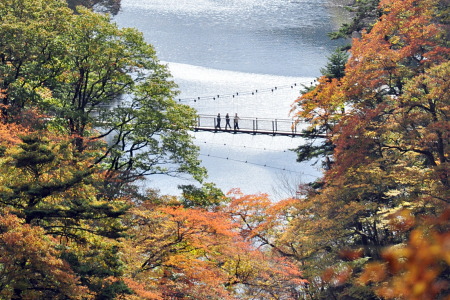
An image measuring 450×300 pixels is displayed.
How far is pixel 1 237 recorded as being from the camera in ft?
25.3

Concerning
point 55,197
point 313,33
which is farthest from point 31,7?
point 313,33

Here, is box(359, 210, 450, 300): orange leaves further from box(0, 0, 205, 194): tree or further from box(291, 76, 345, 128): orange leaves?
box(0, 0, 205, 194): tree

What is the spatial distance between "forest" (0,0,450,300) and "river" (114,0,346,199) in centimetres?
826

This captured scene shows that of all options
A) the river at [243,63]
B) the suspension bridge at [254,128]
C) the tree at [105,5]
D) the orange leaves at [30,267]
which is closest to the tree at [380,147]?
the suspension bridge at [254,128]

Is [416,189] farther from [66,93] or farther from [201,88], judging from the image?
[201,88]

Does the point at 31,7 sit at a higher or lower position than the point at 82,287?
higher

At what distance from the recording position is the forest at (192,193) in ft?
29.3

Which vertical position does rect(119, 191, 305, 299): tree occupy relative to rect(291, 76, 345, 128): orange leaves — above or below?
below

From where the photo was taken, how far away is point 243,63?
41.2 m

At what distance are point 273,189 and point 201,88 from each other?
1362cm

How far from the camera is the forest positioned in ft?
29.3

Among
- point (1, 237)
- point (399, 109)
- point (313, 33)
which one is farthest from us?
point (313, 33)

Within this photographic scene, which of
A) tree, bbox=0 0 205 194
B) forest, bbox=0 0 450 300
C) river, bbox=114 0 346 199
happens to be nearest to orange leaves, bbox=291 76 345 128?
forest, bbox=0 0 450 300

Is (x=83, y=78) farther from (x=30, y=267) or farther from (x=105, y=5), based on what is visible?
(x=105, y=5)
